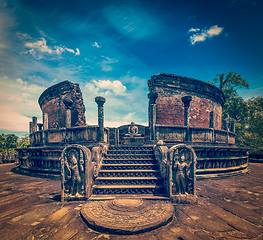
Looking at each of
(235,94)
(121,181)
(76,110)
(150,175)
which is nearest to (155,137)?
(150,175)

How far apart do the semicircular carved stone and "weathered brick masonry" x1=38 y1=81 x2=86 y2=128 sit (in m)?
8.80

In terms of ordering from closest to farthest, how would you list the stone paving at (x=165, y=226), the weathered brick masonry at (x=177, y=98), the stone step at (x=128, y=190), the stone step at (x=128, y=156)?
the stone paving at (x=165, y=226), the stone step at (x=128, y=190), the stone step at (x=128, y=156), the weathered brick masonry at (x=177, y=98)

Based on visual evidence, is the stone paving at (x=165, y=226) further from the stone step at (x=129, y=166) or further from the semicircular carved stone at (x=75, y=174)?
the stone step at (x=129, y=166)

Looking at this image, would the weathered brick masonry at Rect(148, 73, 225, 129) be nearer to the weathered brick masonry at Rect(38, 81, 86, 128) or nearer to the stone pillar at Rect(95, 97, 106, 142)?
the stone pillar at Rect(95, 97, 106, 142)

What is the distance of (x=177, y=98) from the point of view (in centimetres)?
1170

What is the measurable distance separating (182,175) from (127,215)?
65.6 inches

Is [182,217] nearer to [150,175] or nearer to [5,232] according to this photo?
[150,175]

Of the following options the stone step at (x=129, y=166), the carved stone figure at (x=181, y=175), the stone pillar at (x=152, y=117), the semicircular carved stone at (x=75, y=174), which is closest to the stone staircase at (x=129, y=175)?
the stone step at (x=129, y=166)

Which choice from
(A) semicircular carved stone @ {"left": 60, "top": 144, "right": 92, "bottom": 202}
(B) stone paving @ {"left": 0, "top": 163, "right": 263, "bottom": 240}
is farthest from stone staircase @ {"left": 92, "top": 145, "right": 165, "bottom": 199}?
(B) stone paving @ {"left": 0, "top": 163, "right": 263, "bottom": 240}

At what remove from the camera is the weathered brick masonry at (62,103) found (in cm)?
1219

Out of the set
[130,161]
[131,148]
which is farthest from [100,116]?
[130,161]

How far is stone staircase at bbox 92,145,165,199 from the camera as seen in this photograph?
3652 mm

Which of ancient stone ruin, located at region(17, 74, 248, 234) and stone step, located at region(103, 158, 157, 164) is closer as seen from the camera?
ancient stone ruin, located at region(17, 74, 248, 234)

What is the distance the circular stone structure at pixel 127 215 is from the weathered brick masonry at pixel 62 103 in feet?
32.6
